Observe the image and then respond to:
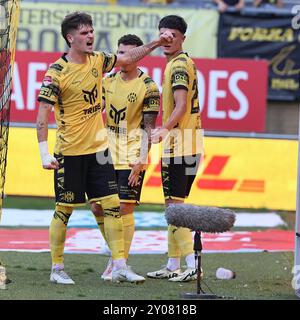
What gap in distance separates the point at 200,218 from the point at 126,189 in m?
1.42

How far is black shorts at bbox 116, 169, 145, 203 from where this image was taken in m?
8.16

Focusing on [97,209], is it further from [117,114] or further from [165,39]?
[165,39]

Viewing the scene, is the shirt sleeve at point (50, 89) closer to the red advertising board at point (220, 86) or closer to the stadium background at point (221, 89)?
the stadium background at point (221, 89)

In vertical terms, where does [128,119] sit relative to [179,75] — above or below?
below

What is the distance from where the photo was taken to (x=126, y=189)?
26.8 feet

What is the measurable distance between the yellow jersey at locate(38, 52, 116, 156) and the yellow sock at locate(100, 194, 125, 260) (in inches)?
17.6

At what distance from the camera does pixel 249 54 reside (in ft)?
51.6

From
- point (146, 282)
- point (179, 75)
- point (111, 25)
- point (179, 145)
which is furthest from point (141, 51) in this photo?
point (111, 25)

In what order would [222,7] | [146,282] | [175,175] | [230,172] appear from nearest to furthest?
[146,282] < [175,175] < [230,172] < [222,7]

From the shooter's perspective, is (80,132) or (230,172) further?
(230,172)

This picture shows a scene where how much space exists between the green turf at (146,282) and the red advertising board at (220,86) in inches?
190

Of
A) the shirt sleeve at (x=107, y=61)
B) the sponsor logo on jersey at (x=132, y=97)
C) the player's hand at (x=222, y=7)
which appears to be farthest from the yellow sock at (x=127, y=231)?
the player's hand at (x=222, y=7)

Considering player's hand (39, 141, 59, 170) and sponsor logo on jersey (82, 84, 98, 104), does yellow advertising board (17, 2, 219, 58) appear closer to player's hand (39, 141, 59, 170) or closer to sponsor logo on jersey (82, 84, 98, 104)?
sponsor logo on jersey (82, 84, 98, 104)

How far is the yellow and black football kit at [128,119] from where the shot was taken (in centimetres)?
816
